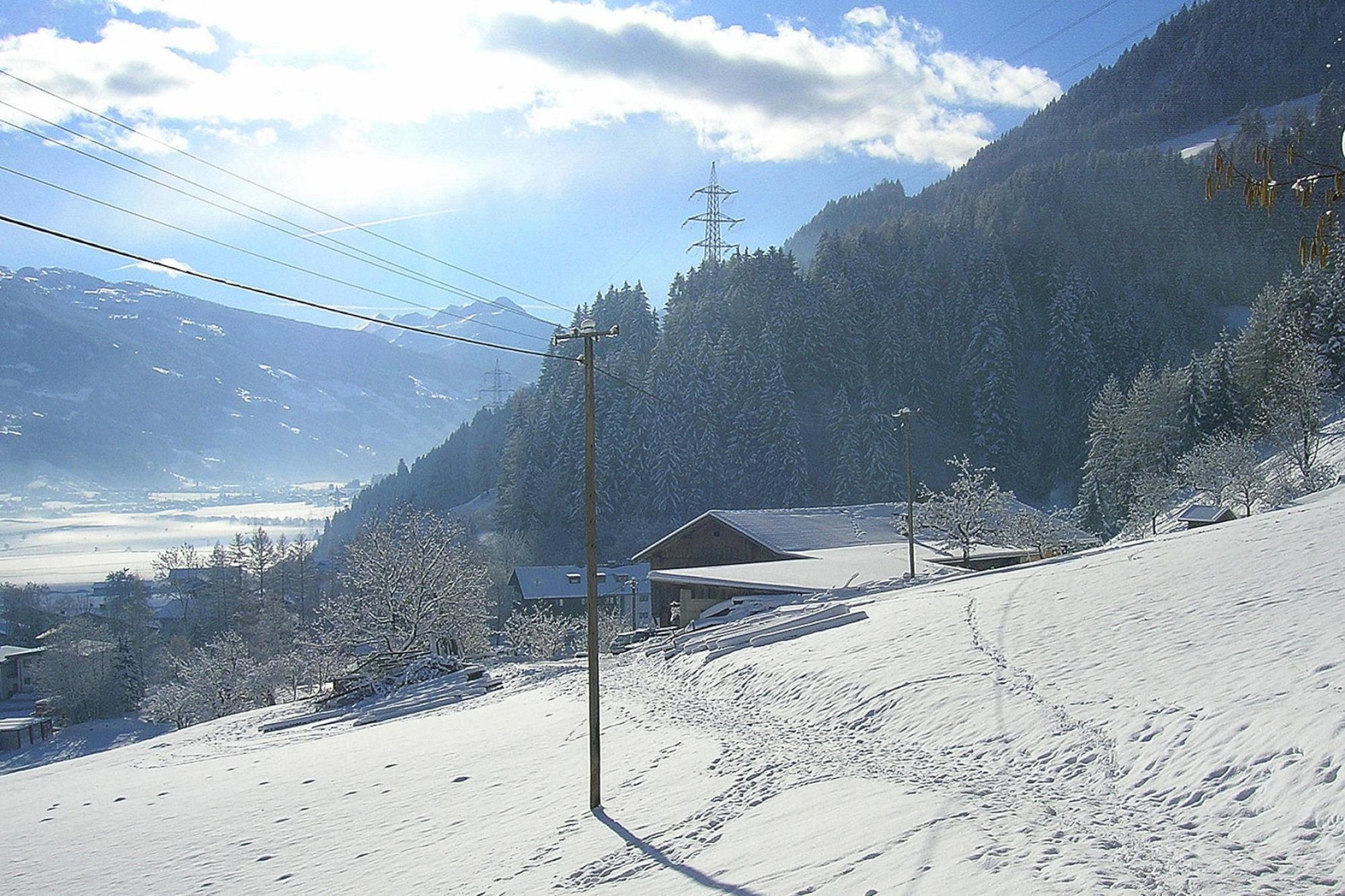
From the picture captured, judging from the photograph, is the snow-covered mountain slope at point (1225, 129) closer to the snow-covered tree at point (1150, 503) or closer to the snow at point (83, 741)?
the snow-covered tree at point (1150, 503)

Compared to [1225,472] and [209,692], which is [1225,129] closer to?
[1225,472]

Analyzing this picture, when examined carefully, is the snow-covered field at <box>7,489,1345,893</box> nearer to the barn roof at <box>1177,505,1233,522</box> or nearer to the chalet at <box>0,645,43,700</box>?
the barn roof at <box>1177,505,1233,522</box>

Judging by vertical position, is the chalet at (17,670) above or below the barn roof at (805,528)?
below

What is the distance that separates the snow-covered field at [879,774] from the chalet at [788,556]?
11675mm

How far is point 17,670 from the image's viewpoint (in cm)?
7762

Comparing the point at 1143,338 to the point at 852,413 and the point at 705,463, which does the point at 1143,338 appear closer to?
the point at 852,413

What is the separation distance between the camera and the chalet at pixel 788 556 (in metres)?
34.0

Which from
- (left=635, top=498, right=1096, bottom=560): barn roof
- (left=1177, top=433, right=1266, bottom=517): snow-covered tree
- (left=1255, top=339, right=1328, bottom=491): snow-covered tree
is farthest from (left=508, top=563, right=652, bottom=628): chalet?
(left=1255, top=339, right=1328, bottom=491): snow-covered tree

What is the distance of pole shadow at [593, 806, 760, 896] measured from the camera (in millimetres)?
8781

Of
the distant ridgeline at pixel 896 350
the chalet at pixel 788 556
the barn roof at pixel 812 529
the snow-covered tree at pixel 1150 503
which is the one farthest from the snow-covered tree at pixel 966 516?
the distant ridgeline at pixel 896 350

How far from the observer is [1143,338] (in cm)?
10338

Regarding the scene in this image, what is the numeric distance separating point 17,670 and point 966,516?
85.0m

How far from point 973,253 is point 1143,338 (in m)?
23.0

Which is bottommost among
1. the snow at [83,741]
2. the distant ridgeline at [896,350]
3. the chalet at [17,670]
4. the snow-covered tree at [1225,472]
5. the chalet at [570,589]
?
the snow at [83,741]
